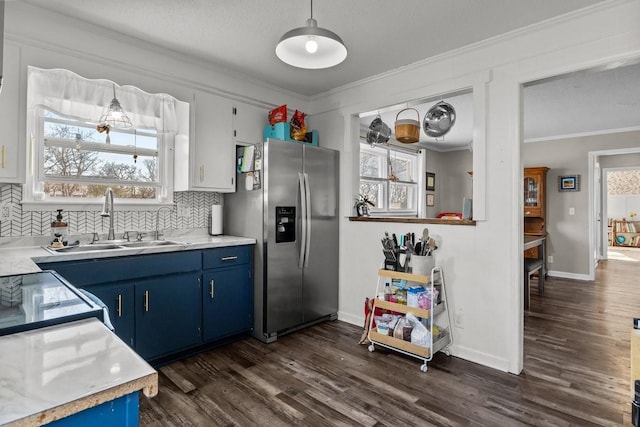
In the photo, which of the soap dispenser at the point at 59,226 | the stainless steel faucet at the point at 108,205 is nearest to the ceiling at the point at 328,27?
the stainless steel faucet at the point at 108,205

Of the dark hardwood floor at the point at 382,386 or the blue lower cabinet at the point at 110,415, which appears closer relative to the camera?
the blue lower cabinet at the point at 110,415

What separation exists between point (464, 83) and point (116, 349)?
293 centimetres

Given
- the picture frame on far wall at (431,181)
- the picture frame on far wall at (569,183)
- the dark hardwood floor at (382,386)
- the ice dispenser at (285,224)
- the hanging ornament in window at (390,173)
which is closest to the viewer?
the dark hardwood floor at (382,386)

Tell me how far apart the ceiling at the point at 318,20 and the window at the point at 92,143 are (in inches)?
17.8

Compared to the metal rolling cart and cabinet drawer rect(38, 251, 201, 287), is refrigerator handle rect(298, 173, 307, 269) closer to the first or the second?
the metal rolling cart

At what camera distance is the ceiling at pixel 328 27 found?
7.38ft

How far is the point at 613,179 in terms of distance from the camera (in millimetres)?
10773

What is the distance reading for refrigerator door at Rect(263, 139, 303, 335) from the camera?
10.2 ft

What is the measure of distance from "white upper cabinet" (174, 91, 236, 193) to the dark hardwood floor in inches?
57.1

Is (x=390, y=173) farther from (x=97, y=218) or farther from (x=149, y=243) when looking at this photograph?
(x=97, y=218)

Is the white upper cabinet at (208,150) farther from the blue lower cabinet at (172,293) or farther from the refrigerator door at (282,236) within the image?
the blue lower cabinet at (172,293)

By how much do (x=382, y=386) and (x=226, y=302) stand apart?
1.44 meters

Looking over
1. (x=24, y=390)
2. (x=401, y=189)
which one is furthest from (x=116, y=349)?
(x=401, y=189)

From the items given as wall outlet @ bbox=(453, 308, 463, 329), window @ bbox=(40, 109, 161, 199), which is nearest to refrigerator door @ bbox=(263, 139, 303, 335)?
window @ bbox=(40, 109, 161, 199)
